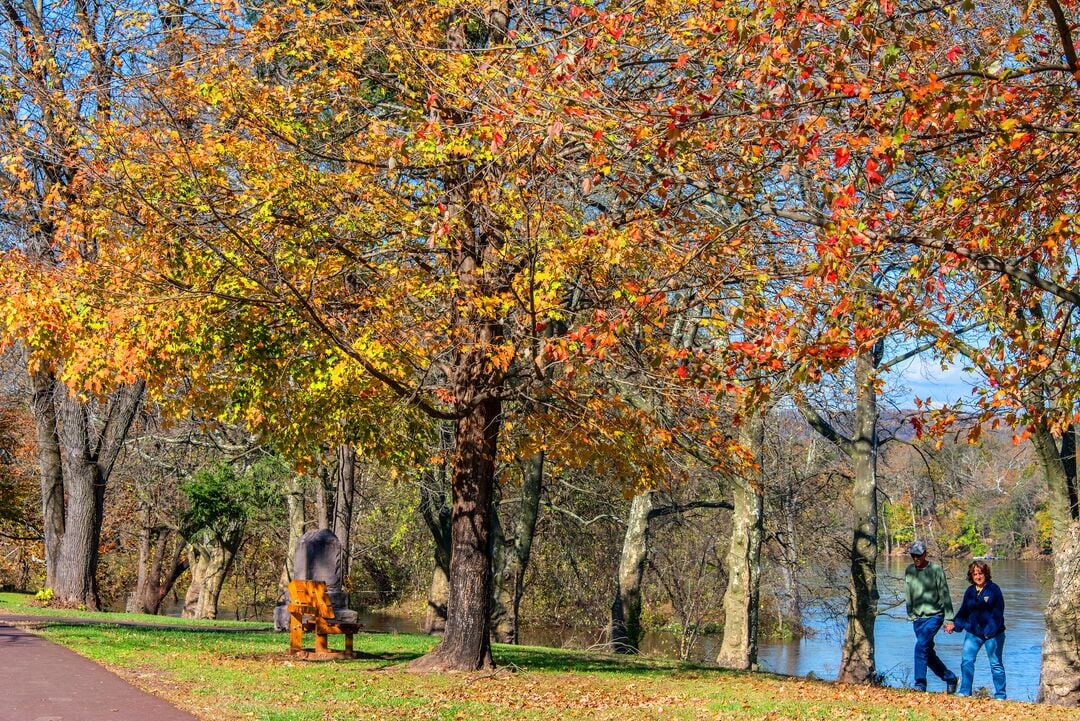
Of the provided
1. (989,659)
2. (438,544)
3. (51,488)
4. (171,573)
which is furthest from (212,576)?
(989,659)

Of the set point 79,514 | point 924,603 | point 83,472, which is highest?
point 83,472

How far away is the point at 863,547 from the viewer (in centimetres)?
1683

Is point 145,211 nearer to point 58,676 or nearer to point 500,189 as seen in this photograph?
point 500,189

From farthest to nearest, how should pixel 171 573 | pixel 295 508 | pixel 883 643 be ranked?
pixel 171 573, pixel 883 643, pixel 295 508

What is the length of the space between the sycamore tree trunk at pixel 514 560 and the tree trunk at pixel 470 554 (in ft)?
23.0

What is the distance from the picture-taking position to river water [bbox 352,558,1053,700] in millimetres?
21844

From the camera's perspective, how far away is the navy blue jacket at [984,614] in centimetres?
1198

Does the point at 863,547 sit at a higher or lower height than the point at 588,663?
higher

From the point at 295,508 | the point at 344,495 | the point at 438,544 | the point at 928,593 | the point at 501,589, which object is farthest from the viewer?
the point at 295,508

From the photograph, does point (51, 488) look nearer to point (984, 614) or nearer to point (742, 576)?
point (742, 576)

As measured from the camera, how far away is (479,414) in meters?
11.5

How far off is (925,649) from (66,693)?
892cm

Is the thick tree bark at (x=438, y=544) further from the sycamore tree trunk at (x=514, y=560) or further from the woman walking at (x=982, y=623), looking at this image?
the woman walking at (x=982, y=623)

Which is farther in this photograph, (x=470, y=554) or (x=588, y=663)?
(x=588, y=663)
